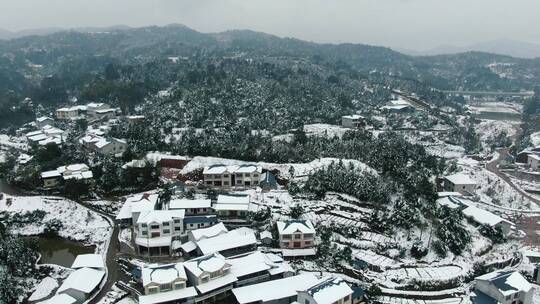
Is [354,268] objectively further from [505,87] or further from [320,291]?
[505,87]

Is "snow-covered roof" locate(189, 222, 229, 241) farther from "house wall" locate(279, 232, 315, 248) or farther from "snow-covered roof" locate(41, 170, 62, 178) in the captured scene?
"snow-covered roof" locate(41, 170, 62, 178)

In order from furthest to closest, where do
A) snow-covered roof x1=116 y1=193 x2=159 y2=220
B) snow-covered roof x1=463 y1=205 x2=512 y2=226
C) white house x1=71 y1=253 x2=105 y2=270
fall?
snow-covered roof x1=463 y1=205 x2=512 y2=226 < snow-covered roof x1=116 y1=193 x2=159 y2=220 < white house x1=71 y1=253 x2=105 y2=270

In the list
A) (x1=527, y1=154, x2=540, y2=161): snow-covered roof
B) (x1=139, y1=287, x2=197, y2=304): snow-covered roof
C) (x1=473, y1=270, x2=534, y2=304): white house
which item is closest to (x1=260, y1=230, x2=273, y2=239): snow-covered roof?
(x1=139, y1=287, x2=197, y2=304): snow-covered roof

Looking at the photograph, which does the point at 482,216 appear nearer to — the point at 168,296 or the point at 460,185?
the point at 460,185

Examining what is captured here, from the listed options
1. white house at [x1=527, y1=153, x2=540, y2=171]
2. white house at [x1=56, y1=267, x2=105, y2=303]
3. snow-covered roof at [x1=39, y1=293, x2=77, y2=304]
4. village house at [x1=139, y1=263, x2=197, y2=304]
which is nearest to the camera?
village house at [x1=139, y1=263, x2=197, y2=304]

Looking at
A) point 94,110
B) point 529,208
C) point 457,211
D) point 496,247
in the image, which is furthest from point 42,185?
point 529,208

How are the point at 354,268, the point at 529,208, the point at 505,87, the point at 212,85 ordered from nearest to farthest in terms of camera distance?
1. the point at 354,268
2. the point at 529,208
3. the point at 212,85
4. the point at 505,87

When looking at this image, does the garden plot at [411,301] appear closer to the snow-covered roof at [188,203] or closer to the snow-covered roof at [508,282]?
the snow-covered roof at [508,282]
